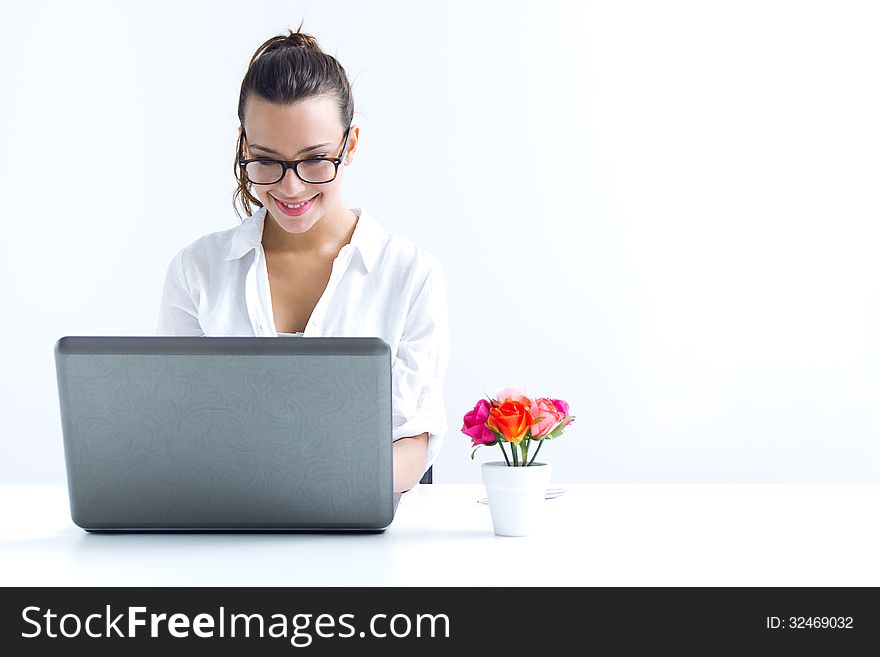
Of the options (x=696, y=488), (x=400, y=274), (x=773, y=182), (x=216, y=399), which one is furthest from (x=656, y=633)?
(x=773, y=182)

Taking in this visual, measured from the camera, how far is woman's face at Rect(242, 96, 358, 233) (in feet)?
5.04

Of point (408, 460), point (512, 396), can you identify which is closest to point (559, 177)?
point (408, 460)

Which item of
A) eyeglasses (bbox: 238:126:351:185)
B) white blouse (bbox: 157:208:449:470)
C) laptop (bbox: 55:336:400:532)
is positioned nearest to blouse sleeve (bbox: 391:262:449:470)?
white blouse (bbox: 157:208:449:470)

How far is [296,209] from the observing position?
A: 158 cm

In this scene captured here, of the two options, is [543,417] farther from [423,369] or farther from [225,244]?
[225,244]

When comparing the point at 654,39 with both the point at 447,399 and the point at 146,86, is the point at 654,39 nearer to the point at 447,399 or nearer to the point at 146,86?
the point at 447,399

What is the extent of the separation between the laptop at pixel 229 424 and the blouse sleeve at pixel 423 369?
15.4 inches

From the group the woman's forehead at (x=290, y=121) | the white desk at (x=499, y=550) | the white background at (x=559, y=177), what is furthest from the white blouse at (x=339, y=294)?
the white background at (x=559, y=177)

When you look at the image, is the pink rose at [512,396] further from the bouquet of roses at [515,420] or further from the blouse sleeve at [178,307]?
the blouse sleeve at [178,307]

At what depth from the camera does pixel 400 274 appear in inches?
69.0

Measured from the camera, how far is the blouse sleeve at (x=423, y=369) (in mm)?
1545

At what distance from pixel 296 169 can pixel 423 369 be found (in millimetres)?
393

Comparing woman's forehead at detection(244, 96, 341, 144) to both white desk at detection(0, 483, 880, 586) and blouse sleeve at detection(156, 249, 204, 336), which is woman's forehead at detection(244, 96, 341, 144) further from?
white desk at detection(0, 483, 880, 586)

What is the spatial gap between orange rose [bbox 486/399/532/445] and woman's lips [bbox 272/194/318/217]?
0.61 m
